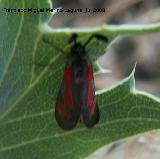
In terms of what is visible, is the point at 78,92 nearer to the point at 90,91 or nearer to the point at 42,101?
the point at 90,91

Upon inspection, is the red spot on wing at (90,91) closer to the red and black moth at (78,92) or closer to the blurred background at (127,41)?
the red and black moth at (78,92)

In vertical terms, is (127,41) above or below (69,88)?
below

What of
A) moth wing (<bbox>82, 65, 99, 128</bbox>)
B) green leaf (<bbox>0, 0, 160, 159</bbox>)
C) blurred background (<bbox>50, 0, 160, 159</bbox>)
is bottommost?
blurred background (<bbox>50, 0, 160, 159</bbox>)

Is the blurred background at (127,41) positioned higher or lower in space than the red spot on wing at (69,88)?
lower

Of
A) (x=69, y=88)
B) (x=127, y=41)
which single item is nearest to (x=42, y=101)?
(x=69, y=88)

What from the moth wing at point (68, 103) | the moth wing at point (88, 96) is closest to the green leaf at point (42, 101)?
the moth wing at point (68, 103)

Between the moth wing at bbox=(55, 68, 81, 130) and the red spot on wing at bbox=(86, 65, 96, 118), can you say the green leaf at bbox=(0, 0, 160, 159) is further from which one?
the red spot on wing at bbox=(86, 65, 96, 118)

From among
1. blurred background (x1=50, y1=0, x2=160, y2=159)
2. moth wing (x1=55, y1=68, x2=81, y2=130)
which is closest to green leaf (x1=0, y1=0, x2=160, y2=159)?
moth wing (x1=55, y1=68, x2=81, y2=130)
